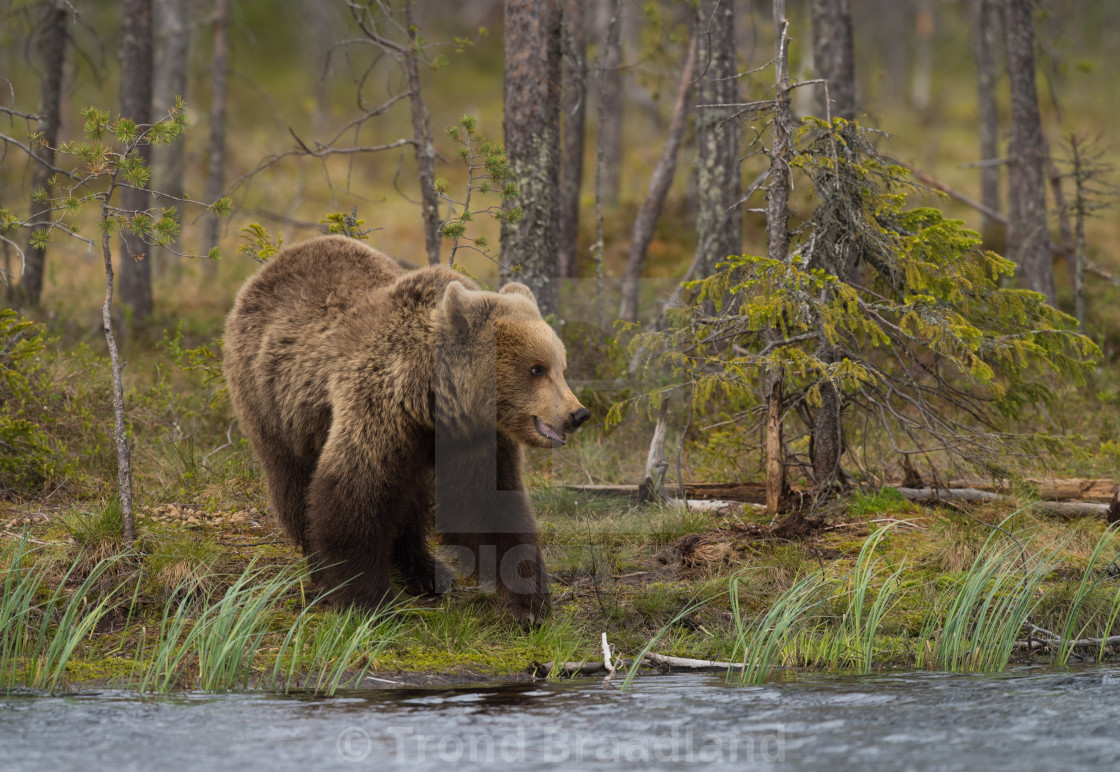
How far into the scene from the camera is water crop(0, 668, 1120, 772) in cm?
369

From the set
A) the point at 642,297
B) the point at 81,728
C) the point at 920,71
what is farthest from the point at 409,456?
the point at 920,71

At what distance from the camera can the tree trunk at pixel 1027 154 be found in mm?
12281

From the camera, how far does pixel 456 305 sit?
541cm

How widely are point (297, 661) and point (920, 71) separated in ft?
136

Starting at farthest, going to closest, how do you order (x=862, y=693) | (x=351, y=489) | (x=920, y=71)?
(x=920, y=71) → (x=351, y=489) → (x=862, y=693)

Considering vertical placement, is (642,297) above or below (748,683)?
above

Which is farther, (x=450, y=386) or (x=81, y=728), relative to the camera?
(x=450, y=386)

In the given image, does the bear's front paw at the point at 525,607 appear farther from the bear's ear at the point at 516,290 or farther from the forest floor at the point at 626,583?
the bear's ear at the point at 516,290

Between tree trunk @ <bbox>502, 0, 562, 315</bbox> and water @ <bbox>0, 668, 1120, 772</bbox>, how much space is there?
4.88 m

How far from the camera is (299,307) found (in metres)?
6.17

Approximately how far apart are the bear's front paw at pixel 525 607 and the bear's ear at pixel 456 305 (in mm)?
1527

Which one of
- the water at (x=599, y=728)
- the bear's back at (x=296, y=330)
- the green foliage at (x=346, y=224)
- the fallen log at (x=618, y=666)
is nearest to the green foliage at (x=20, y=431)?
the bear's back at (x=296, y=330)

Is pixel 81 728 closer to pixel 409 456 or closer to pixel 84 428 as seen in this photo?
pixel 409 456

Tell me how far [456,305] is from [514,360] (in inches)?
16.8
